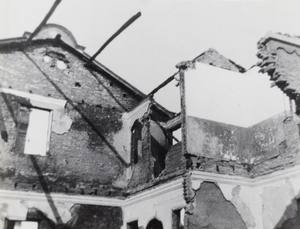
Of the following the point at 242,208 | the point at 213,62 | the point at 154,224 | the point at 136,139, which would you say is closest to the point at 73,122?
the point at 136,139

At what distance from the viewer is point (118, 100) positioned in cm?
1330

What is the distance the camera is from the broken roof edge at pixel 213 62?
1046 cm

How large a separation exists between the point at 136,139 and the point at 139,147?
0.44m

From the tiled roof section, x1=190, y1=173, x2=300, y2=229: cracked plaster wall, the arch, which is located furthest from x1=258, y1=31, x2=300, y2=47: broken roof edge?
the arch

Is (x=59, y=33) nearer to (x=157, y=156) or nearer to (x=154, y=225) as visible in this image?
(x=157, y=156)

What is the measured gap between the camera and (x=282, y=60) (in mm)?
8719

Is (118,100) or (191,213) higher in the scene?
(118,100)

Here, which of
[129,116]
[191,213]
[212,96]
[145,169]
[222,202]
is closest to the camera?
[191,213]

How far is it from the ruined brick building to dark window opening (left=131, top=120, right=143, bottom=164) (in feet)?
0.12

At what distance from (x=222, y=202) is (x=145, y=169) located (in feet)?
9.82

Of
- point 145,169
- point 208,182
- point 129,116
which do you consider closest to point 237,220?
point 208,182

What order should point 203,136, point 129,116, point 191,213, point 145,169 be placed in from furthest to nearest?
point 129,116
point 145,169
point 203,136
point 191,213

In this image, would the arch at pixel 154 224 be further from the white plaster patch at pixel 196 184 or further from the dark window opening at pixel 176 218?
the white plaster patch at pixel 196 184

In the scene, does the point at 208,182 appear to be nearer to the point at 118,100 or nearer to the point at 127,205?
the point at 127,205
